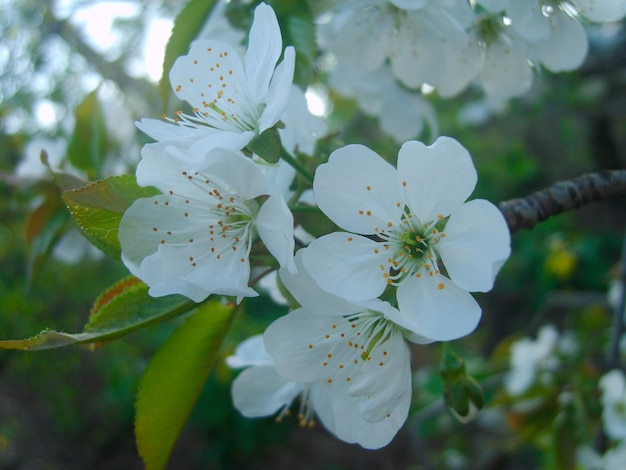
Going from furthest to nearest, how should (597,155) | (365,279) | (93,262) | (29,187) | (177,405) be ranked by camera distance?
(597,155)
(93,262)
(29,187)
(177,405)
(365,279)

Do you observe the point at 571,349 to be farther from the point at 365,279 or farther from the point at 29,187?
the point at 29,187

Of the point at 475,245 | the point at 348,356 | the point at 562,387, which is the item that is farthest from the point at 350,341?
the point at 562,387

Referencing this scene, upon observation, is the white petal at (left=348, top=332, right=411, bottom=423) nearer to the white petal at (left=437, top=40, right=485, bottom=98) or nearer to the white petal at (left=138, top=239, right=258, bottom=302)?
the white petal at (left=138, top=239, right=258, bottom=302)

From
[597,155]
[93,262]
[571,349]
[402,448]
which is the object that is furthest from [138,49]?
[402,448]

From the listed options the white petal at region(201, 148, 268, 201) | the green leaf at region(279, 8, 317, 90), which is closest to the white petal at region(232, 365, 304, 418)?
the white petal at region(201, 148, 268, 201)

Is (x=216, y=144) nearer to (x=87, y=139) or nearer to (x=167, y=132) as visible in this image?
(x=167, y=132)
